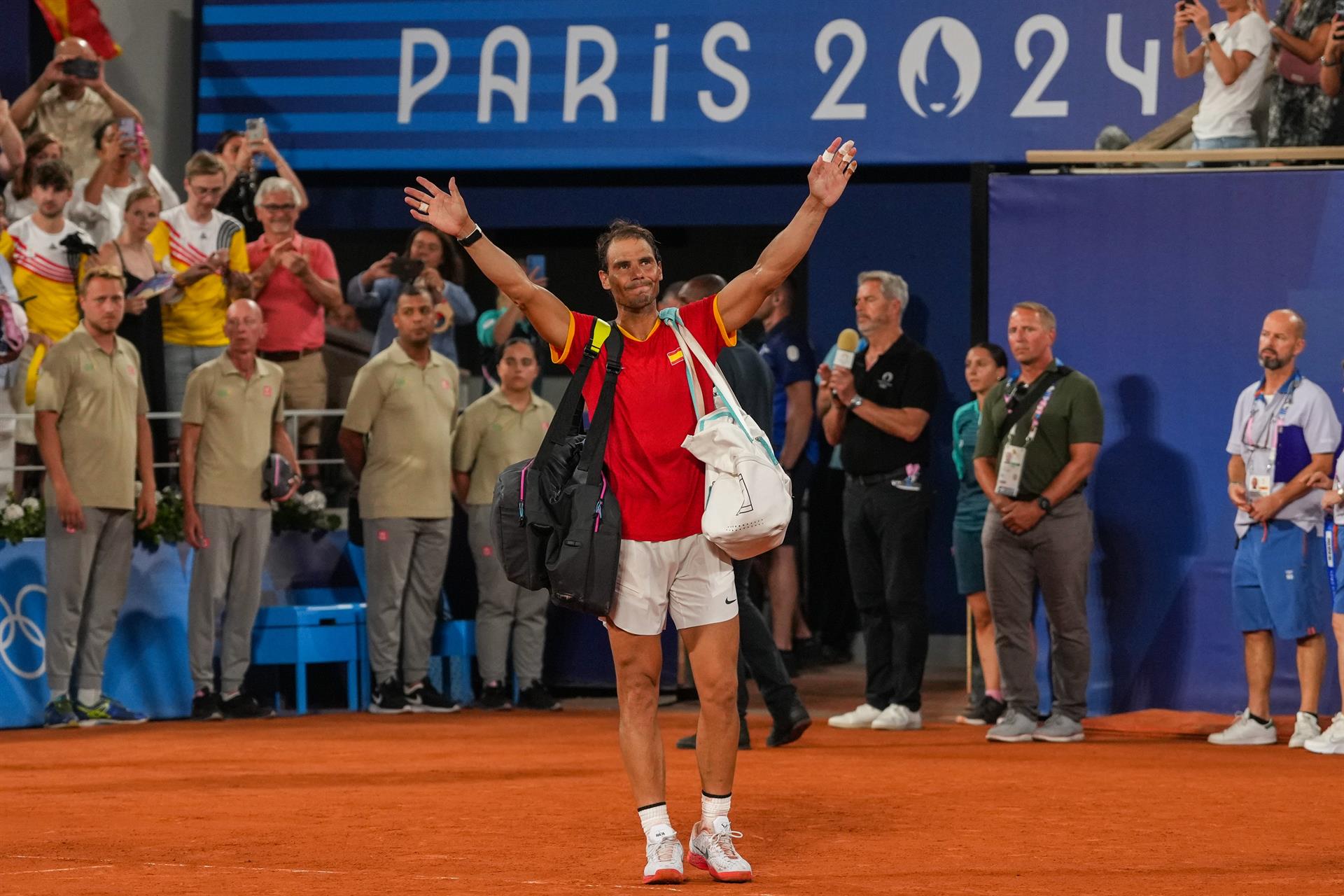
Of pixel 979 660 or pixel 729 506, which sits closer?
pixel 729 506

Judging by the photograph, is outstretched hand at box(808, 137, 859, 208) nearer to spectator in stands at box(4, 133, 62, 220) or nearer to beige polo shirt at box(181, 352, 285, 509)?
beige polo shirt at box(181, 352, 285, 509)

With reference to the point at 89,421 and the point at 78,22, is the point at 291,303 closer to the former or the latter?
the point at 89,421

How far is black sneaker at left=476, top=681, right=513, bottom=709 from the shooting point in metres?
11.0

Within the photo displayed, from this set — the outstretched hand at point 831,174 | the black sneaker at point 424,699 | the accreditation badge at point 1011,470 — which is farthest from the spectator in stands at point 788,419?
the outstretched hand at point 831,174

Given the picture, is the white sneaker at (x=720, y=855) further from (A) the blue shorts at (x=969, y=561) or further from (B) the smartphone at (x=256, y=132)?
(B) the smartphone at (x=256, y=132)

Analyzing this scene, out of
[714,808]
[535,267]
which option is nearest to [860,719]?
[535,267]

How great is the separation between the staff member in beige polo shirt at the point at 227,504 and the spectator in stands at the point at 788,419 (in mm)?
3255

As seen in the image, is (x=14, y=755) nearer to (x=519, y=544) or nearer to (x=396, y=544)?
(x=396, y=544)

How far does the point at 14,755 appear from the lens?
8648 mm

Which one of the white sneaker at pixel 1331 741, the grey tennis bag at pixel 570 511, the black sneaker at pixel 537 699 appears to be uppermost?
the grey tennis bag at pixel 570 511

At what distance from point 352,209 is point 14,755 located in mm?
6108

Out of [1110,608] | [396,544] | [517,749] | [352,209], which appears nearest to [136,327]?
[396,544]

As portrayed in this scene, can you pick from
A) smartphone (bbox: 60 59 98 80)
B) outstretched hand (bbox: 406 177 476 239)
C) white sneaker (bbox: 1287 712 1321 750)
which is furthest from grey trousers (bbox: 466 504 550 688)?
outstretched hand (bbox: 406 177 476 239)

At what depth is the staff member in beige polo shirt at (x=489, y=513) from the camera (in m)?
10.9
